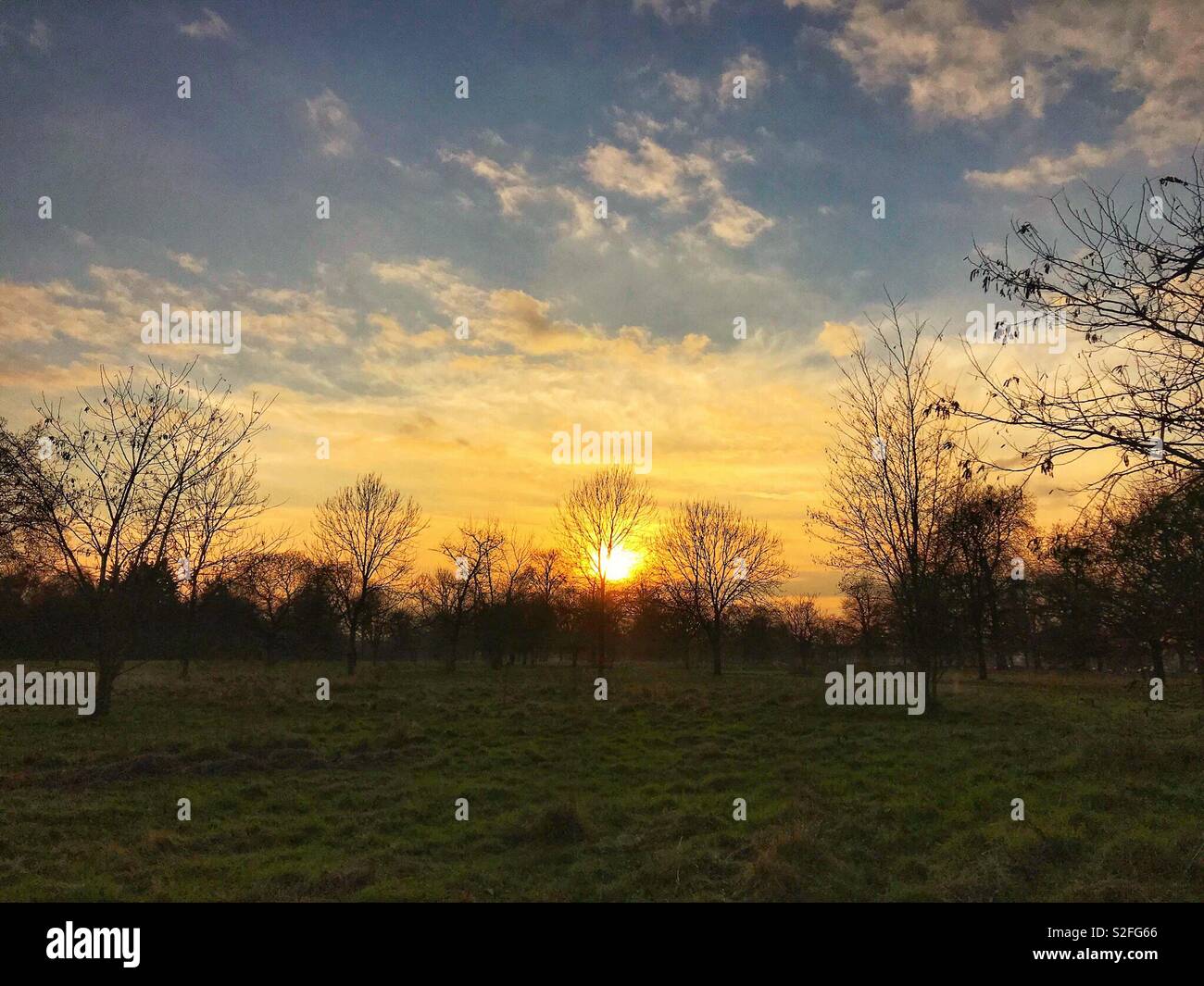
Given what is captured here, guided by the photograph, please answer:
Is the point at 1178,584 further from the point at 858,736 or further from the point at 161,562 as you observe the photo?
the point at 161,562

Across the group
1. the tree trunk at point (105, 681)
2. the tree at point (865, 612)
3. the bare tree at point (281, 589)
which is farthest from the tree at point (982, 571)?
the bare tree at point (281, 589)

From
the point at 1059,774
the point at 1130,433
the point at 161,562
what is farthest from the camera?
the point at 161,562

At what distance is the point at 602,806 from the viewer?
10430 millimetres

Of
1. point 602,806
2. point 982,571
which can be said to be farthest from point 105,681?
point 982,571

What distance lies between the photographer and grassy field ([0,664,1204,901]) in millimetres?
7195

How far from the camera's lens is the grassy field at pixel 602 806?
23.6 feet

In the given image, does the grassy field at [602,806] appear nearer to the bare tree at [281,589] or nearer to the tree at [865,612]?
the tree at [865,612]

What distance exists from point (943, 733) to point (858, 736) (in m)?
2.05

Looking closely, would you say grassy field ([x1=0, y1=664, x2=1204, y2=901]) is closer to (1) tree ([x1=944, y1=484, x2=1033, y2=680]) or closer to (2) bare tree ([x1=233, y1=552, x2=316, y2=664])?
(1) tree ([x1=944, y1=484, x2=1033, y2=680])

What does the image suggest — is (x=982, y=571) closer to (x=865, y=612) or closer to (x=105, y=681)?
(x=865, y=612)
